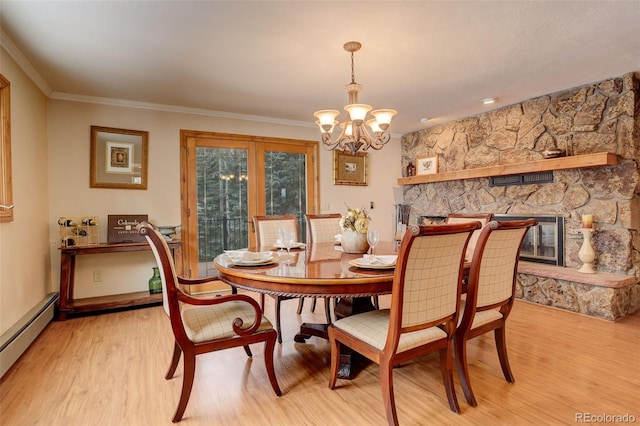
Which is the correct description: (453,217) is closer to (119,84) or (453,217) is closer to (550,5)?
(550,5)

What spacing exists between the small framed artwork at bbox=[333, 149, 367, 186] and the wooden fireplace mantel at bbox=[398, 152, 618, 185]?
0.85 metres

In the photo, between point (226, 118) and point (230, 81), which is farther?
point (226, 118)

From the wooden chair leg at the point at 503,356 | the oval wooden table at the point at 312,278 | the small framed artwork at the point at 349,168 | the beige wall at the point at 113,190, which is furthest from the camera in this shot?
the small framed artwork at the point at 349,168

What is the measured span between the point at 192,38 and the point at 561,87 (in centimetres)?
359

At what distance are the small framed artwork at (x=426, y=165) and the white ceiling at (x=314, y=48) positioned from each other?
1.44 meters

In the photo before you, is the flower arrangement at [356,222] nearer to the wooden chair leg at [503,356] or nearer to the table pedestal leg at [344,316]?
the table pedestal leg at [344,316]

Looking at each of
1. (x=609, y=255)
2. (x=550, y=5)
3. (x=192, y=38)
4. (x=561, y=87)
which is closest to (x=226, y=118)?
(x=192, y=38)

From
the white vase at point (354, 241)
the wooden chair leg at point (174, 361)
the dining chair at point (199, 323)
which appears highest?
the white vase at point (354, 241)

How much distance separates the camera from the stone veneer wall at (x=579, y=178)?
10.3 ft

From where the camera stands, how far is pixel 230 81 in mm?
3180

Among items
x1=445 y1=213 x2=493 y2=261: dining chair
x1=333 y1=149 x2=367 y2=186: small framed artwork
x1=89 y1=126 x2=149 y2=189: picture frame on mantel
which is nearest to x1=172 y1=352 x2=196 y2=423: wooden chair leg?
x1=445 y1=213 x2=493 y2=261: dining chair

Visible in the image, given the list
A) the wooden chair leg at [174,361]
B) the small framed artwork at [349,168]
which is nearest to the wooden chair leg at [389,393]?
the wooden chair leg at [174,361]

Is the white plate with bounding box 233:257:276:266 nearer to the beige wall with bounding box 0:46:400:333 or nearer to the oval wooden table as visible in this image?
the oval wooden table

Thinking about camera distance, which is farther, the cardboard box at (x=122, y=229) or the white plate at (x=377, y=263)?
the cardboard box at (x=122, y=229)
